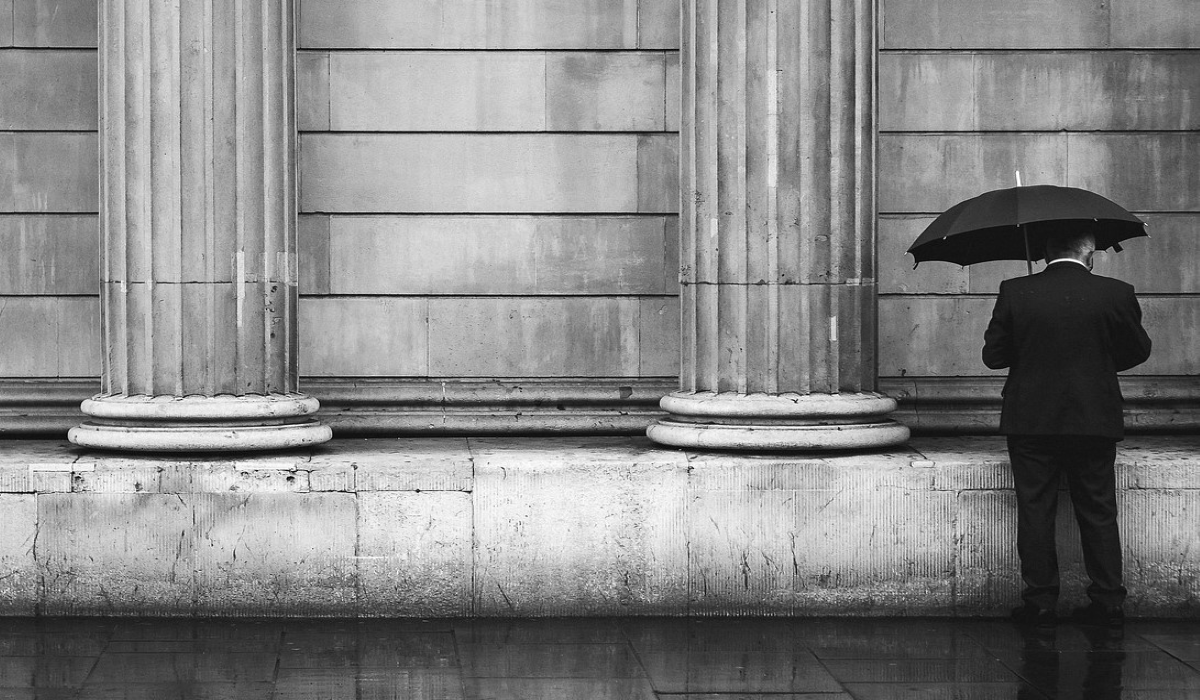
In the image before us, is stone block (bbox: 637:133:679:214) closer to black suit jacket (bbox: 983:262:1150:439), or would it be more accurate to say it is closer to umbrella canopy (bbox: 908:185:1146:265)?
umbrella canopy (bbox: 908:185:1146:265)

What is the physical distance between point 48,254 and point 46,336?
54 cm

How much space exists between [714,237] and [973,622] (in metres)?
2.62

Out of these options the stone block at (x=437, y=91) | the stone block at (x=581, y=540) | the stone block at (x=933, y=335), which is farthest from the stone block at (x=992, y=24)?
the stone block at (x=581, y=540)

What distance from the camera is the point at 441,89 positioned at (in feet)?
30.4

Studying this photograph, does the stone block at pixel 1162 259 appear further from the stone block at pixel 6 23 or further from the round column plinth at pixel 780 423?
the stone block at pixel 6 23

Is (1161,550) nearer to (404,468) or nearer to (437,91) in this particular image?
(404,468)

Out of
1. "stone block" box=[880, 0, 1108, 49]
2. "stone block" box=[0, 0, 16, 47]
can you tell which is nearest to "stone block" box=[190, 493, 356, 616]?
"stone block" box=[0, 0, 16, 47]

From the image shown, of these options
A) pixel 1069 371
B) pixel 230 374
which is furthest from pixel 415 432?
pixel 1069 371

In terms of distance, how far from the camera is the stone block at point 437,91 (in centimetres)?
926

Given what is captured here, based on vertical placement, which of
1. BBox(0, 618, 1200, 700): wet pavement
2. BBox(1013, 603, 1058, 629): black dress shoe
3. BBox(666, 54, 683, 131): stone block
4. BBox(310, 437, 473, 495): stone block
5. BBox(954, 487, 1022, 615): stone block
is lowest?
BBox(0, 618, 1200, 700): wet pavement

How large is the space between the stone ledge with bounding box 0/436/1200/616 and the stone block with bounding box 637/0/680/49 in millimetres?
3016

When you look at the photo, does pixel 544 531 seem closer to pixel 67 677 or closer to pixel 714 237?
pixel 714 237

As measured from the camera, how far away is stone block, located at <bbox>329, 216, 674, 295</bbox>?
930cm

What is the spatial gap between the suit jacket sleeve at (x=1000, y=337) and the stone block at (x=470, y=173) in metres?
2.62
